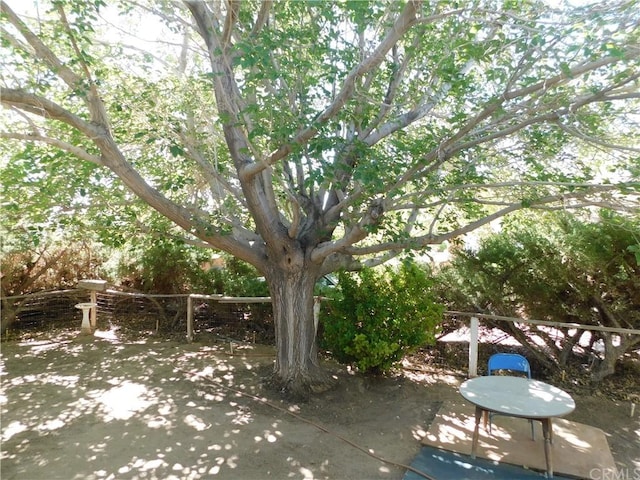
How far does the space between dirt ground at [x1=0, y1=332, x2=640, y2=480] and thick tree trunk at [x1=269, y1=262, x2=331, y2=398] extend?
0.29 meters

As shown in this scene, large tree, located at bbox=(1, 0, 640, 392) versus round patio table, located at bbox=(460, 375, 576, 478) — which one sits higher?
large tree, located at bbox=(1, 0, 640, 392)

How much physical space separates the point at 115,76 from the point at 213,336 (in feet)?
16.8

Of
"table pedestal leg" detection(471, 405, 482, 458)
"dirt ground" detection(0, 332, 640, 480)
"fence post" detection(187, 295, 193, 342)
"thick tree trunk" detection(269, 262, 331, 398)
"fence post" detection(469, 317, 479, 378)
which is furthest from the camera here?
"fence post" detection(187, 295, 193, 342)

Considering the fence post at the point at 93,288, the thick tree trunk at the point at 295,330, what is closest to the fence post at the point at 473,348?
the thick tree trunk at the point at 295,330

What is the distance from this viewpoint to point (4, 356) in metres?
7.70

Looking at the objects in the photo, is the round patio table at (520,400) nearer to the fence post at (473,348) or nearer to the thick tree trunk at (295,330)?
the fence post at (473,348)

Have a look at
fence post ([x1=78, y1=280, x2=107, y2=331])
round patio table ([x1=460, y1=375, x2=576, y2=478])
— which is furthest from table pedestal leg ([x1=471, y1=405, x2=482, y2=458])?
fence post ([x1=78, y1=280, x2=107, y2=331])

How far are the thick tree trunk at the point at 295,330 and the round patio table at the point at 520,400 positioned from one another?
2.27 m

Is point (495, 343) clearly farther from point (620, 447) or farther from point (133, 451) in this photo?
point (133, 451)

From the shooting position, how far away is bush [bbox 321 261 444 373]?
620 cm

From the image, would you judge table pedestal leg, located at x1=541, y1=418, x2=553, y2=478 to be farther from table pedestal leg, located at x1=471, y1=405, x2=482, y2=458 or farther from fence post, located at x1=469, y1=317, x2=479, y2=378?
fence post, located at x1=469, y1=317, x2=479, y2=378

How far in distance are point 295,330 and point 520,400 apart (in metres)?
2.94

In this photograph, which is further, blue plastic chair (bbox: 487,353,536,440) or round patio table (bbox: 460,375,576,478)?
blue plastic chair (bbox: 487,353,536,440)

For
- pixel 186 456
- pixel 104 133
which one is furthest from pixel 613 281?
pixel 104 133
